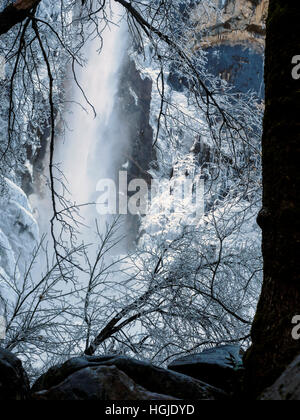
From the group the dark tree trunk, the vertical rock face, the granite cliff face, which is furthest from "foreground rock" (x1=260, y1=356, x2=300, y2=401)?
the granite cliff face

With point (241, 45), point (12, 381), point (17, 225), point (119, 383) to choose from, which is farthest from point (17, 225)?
point (241, 45)

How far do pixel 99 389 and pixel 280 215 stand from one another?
0.85 meters

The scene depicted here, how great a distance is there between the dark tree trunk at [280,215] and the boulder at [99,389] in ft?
1.15

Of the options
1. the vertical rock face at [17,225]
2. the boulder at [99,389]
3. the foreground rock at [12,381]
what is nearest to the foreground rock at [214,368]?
the boulder at [99,389]

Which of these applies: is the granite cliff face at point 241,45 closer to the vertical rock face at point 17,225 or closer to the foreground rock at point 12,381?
the vertical rock face at point 17,225

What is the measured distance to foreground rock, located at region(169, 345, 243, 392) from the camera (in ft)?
5.13

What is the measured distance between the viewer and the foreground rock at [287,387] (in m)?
0.96

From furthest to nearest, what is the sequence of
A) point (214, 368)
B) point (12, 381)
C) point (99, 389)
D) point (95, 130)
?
point (95, 130), point (214, 368), point (12, 381), point (99, 389)

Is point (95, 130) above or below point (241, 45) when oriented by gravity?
below

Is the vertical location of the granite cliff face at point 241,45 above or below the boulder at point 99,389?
above

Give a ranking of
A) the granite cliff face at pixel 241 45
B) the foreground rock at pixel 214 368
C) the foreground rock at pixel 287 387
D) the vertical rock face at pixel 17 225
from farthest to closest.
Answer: the granite cliff face at pixel 241 45, the vertical rock face at pixel 17 225, the foreground rock at pixel 214 368, the foreground rock at pixel 287 387

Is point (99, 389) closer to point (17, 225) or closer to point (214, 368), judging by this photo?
point (214, 368)

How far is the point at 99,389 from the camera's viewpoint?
125 centimetres
